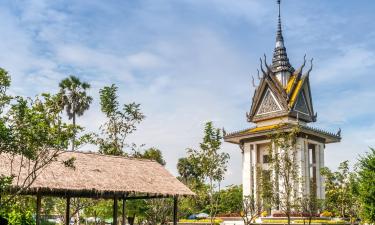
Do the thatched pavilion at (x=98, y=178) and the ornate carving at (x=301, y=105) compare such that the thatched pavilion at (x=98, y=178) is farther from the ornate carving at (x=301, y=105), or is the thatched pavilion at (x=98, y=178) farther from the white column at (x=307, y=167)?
the ornate carving at (x=301, y=105)

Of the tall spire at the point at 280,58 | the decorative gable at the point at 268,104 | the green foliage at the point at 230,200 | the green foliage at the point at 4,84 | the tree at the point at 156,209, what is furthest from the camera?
the tall spire at the point at 280,58

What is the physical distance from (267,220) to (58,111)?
70.3ft

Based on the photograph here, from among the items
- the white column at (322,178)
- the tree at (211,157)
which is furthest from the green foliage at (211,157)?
the white column at (322,178)

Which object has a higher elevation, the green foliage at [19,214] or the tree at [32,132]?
the tree at [32,132]

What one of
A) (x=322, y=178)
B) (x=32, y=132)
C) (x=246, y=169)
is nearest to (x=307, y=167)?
(x=322, y=178)

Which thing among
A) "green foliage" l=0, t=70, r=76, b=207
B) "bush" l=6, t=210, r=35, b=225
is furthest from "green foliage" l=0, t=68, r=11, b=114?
"bush" l=6, t=210, r=35, b=225

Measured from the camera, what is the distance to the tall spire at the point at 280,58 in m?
40.4

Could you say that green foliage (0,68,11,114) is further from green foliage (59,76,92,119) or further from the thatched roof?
green foliage (59,76,92,119)

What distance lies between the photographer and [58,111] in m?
13.4

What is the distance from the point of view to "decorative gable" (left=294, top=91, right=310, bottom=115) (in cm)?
3894

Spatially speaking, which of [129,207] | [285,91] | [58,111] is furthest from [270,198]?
[58,111]

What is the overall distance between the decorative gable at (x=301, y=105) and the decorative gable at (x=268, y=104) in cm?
168

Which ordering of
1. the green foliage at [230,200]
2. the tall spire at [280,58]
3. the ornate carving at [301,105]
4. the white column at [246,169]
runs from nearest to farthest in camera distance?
the green foliage at [230,200]
the ornate carving at [301,105]
the white column at [246,169]
the tall spire at [280,58]

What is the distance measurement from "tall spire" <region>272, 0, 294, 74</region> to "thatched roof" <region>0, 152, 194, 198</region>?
21002mm
